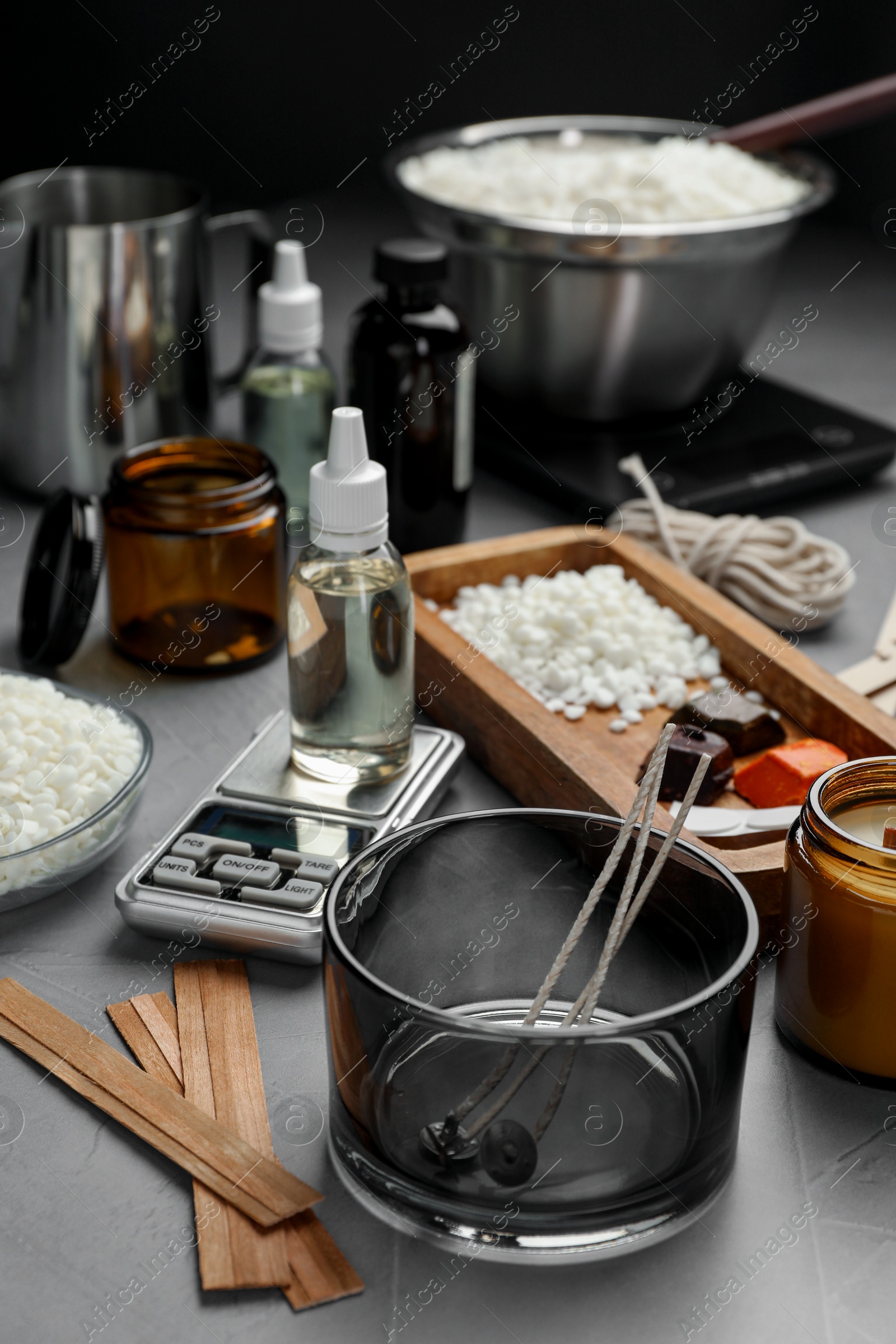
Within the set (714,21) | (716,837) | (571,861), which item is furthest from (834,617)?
(714,21)

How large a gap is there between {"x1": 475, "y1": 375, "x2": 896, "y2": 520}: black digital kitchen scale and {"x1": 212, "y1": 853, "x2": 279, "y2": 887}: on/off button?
54cm

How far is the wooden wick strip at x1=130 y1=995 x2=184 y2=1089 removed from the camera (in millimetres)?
621

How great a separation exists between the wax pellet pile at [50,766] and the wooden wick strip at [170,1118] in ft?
0.24

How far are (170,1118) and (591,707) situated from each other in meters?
0.41

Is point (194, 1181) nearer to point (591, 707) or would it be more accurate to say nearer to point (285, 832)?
point (285, 832)

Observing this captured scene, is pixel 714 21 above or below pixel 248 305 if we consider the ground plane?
above

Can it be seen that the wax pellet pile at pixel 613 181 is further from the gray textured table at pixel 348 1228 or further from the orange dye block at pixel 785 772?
the gray textured table at pixel 348 1228

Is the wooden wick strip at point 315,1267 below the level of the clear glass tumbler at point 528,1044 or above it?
below

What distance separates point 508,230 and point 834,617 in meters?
0.41

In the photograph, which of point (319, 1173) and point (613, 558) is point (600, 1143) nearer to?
point (319, 1173)

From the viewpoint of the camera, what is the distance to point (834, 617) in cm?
104

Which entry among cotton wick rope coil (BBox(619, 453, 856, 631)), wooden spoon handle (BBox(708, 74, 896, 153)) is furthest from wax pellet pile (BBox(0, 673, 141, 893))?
wooden spoon handle (BBox(708, 74, 896, 153))

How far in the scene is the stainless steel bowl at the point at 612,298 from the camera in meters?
1.08

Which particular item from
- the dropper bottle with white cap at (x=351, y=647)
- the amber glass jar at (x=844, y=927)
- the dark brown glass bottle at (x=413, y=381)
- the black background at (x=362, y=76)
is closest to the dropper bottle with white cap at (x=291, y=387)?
the dark brown glass bottle at (x=413, y=381)
